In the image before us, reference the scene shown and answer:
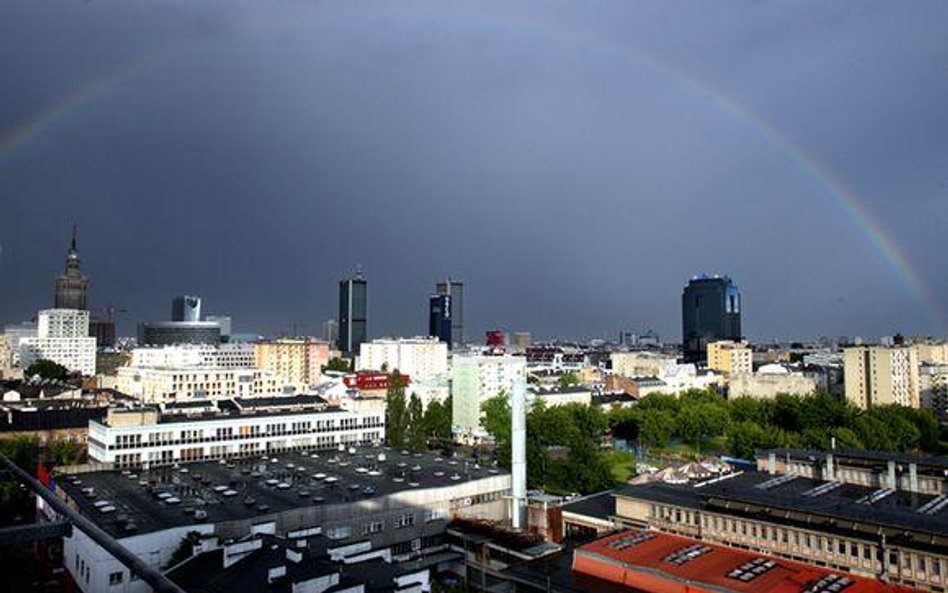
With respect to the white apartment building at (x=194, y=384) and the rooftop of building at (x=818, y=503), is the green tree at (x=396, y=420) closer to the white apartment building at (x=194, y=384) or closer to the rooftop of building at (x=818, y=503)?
the white apartment building at (x=194, y=384)

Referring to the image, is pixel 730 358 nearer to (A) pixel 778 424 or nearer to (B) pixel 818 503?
(A) pixel 778 424

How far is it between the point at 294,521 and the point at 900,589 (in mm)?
13667

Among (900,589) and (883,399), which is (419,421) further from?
(883,399)

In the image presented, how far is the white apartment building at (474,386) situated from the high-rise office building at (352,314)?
9811 cm

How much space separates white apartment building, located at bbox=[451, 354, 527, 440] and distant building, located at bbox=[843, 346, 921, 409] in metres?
25.0

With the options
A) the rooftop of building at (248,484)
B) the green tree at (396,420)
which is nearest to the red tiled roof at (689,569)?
the rooftop of building at (248,484)

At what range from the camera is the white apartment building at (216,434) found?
2547 centimetres

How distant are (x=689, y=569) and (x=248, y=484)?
44.1 ft

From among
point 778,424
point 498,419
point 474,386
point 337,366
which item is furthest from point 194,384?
point 778,424

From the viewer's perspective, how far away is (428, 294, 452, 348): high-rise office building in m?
170

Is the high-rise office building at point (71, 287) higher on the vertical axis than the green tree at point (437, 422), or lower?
higher

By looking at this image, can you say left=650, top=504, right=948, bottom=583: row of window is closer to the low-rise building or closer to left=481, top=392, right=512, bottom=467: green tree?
the low-rise building

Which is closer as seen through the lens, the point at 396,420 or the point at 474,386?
the point at 396,420

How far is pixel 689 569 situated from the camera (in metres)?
14.6
